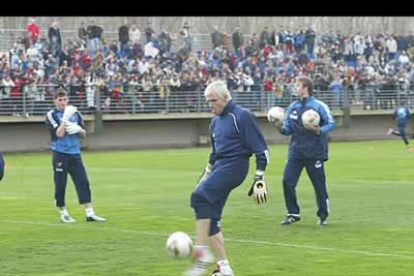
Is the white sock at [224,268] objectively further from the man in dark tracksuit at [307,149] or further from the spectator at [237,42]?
the spectator at [237,42]

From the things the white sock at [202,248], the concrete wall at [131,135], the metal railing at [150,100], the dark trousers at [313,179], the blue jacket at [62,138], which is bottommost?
the concrete wall at [131,135]

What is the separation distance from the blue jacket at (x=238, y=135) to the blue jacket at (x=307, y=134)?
169 inches

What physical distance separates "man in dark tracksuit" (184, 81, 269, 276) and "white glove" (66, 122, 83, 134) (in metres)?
5.10

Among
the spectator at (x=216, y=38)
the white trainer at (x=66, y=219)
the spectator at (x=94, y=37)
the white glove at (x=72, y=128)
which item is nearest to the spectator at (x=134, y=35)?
the spectator at (x=94, y=37)

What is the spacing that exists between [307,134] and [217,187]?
469 centimetres

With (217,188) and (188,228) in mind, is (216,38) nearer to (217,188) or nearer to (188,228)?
(188,228)

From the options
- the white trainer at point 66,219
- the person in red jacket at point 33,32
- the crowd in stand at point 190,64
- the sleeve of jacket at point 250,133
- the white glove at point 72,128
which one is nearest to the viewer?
the sleeve of jacket at point 250,133

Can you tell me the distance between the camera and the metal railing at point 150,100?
39.2 metres

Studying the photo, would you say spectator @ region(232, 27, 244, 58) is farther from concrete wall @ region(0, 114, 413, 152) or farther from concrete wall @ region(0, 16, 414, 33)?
concrete wall @ region(0, 114, 413, 152)

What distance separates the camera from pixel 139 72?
4300cm

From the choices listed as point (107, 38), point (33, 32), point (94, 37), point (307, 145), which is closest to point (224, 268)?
point (307, 145)

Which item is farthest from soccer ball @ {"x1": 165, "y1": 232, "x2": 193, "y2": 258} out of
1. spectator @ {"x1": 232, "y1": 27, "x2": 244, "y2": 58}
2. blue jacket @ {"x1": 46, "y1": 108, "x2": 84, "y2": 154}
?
spectator @ {"x1": 232, "y1": 27, "x2": 244, "y2": 58}

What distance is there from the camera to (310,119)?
13695 millimetres
